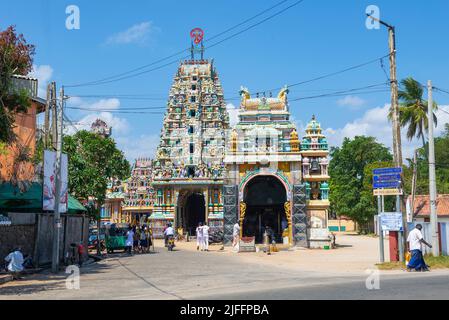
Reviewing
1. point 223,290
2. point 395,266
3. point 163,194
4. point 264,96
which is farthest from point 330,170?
point 223,290

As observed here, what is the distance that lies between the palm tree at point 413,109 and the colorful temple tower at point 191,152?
2145 cm

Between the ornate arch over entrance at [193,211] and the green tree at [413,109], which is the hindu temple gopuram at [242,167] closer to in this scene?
the ornate arch over entrance at [193,211]

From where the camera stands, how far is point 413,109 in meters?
39.9

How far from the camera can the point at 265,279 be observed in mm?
16531

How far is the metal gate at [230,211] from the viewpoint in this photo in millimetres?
35844

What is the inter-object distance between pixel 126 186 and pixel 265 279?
62.9 metres

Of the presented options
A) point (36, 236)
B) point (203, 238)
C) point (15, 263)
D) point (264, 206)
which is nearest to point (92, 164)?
point (203, 238)

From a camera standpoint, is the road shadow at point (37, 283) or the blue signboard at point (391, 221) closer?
the road shadow at point (37, 283)

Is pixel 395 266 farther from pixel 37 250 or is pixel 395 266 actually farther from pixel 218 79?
pixel 218 79

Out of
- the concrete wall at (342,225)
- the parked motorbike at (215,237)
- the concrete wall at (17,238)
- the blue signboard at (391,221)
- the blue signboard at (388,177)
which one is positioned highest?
the blue signboard at (388,177)

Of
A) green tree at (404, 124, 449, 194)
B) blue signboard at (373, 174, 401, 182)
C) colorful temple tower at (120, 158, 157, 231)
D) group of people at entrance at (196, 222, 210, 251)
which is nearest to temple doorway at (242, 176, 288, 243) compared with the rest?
group of people at entrance at (196, 222, 210, 251)

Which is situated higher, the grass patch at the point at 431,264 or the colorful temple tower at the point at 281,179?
the colorful temple tower at the point at 281,179

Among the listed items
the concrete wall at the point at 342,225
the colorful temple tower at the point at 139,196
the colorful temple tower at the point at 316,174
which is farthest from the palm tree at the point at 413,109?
the concrete wall at the point at 342,225
